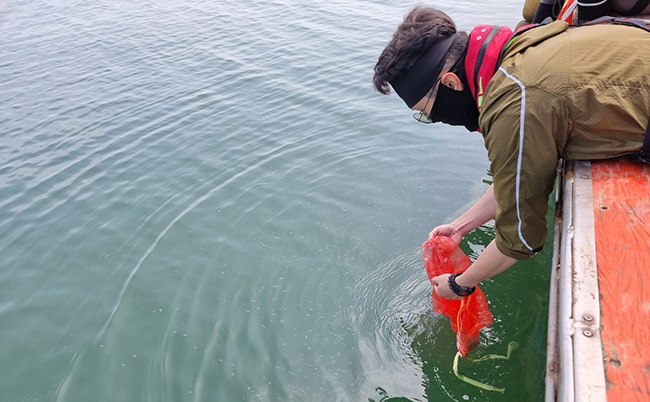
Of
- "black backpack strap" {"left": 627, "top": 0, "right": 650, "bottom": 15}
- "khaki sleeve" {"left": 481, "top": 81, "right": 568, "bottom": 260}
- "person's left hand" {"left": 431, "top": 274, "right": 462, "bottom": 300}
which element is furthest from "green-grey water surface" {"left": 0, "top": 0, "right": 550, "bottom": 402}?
"black backpack strap" {"left": 627, "top": 0, "right": 650, "bottom": 15}

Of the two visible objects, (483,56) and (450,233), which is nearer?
(483,56)

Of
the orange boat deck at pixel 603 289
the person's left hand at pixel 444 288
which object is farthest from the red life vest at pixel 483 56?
the person's left hand at pixel 444 288

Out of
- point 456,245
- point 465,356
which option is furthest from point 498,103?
point 465,356

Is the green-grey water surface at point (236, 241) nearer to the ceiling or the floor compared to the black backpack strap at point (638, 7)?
nearer to the floor

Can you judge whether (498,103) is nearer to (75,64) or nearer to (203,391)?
(203,391)

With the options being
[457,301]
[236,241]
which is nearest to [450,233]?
→ [457,301]

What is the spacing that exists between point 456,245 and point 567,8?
230 centimetres

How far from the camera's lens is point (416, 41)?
2246 mm

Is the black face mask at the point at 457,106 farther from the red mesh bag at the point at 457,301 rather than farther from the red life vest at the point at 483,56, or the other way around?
the red mesh bag at the point at 457,301

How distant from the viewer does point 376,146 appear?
6203 mm

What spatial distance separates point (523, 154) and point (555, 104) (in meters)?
0.21

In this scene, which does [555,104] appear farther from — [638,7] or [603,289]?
[638,7]

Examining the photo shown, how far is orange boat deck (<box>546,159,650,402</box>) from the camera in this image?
1.55 m

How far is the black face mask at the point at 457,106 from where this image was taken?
2.34 meters
